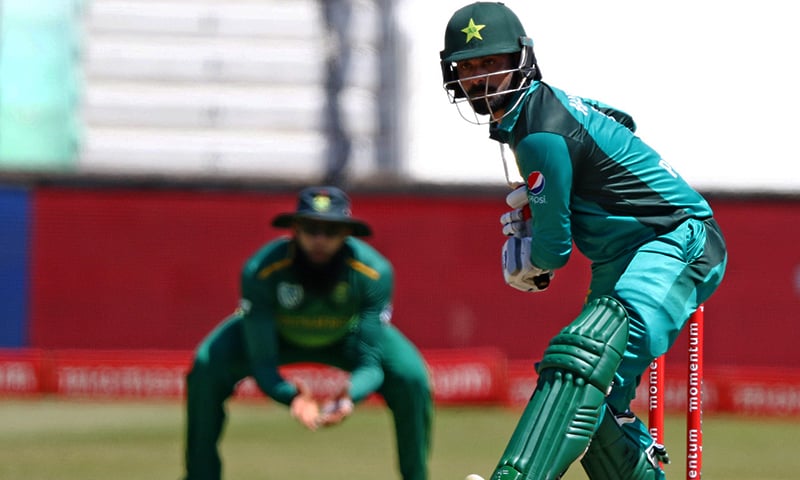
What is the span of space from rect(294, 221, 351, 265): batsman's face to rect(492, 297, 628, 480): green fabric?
3168 millimetres

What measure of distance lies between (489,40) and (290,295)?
313cm

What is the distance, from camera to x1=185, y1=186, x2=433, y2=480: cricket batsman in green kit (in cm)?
793

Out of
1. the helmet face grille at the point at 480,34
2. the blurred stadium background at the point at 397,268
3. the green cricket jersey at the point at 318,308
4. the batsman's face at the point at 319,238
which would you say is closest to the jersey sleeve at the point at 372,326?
the green cricket jersey at the point at 318,308

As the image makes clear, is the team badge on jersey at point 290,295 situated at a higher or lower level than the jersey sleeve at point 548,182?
lower

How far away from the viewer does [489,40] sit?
5.33m

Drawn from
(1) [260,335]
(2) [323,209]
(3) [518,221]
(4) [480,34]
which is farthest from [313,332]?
(4) [480,34]

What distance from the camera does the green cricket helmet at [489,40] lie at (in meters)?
5.33

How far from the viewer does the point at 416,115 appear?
818 inches

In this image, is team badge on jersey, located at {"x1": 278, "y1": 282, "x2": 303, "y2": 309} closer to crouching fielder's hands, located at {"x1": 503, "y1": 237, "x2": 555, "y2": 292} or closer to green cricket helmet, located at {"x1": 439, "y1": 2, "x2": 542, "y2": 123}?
crouching fielder's hands, located at {"x1": 503, "y1": 237, "x2": 555, "y2": 292}

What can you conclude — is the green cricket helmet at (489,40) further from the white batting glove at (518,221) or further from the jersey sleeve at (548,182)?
the white batting glove at (518,221)

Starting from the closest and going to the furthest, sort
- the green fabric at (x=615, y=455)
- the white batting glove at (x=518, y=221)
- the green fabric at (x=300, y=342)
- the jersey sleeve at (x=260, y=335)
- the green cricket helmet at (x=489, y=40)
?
the green cricket helmet at (x=489, y=40) < the green fabric at (x=615, y=455) < the white batting glove at (x=518, y=221) < the jersey sleeve at (x=260, y=335) < the green fabric at (x=300, y=342)

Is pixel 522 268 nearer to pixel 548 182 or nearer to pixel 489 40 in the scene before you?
pixel 548 182

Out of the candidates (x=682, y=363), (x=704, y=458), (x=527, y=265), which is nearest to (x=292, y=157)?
(x=682, y=363)

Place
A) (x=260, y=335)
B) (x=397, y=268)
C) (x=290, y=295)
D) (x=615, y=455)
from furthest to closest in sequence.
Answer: (x=397, y=268), (x=290, y=295), (x=260, y=335), (x=615, y=455)
